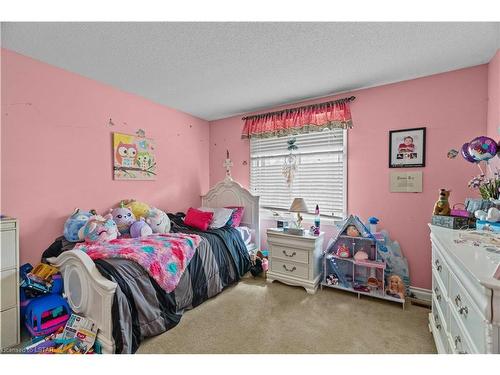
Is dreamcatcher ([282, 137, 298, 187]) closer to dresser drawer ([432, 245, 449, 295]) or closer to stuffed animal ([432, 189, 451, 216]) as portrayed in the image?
stuffed animal ([432, 189, 451, 216])

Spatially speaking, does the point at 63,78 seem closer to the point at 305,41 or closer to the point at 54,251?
the point at 54,251

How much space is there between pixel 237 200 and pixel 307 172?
3.56ft

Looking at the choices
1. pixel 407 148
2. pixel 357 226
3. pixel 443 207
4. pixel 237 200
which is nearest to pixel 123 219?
pixel 237 200

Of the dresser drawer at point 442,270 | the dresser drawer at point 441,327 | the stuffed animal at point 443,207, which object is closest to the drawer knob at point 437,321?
the dresser drawer at point 441,327

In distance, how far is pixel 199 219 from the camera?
9.46 feet

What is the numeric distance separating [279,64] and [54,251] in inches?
106

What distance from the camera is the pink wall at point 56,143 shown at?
192 cm

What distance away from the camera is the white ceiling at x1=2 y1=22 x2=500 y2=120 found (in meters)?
1.59

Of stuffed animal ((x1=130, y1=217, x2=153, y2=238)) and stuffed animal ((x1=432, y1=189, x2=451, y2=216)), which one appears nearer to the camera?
stuffed animal ((x1=432, y1=189, x2=451, y2=216))

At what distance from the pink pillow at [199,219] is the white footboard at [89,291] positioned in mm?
1355

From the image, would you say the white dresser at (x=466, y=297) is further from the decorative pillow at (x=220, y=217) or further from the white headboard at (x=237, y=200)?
the decorative pillow at (x=220, y=217)

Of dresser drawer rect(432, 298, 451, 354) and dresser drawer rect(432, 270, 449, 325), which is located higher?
dresser drawer rect(432, 270, 449, 325)

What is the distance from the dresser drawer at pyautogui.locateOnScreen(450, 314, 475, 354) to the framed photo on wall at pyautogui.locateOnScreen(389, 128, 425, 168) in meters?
1.61

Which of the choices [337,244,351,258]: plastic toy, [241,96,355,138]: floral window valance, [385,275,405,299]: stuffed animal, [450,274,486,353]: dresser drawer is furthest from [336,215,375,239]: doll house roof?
[450,274,486,353]: dresser drawer
